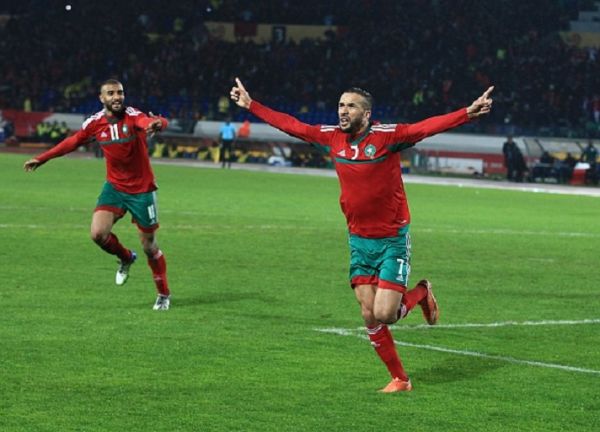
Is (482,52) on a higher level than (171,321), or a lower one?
higher

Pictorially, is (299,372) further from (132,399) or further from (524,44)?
(524,44)

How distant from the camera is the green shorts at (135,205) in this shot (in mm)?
14430

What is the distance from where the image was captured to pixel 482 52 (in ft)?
195

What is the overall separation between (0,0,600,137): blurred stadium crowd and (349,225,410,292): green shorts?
39.5m

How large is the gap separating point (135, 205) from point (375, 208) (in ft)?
15.9

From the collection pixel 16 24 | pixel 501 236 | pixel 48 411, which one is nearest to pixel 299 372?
pixel 48 411

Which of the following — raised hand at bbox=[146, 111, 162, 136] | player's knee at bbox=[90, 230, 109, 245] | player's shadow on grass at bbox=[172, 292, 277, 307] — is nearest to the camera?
raised hand at bbox=[146, 111, 162, 136]

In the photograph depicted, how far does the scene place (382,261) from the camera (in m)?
10.2

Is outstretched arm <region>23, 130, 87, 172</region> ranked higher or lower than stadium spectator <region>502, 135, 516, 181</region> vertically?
higher

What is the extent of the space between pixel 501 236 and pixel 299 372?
14.9 m

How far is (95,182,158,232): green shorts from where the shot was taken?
47.3ft

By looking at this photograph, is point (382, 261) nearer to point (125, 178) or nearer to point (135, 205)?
point (135, 205)

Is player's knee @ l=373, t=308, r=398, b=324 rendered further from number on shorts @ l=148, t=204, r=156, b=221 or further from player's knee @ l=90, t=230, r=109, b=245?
player's knee @ l=90, t=230, r=109, b=245

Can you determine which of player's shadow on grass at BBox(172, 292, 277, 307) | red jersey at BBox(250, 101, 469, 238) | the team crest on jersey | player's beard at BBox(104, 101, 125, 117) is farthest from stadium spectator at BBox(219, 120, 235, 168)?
the team crest on jersey
